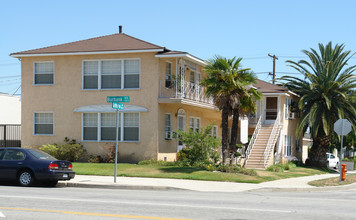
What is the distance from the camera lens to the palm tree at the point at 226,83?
76.3ft

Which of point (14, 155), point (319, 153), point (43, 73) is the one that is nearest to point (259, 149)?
point (319, 153)

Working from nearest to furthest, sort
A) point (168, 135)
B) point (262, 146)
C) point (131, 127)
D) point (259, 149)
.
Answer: point (131, 127) → point (168, 135) → point (259, 149) → point (262, 146)

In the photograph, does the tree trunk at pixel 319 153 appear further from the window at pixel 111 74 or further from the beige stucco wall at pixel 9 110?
the beige stucco wall at pixel 9 110

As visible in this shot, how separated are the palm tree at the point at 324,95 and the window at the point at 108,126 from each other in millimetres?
13901

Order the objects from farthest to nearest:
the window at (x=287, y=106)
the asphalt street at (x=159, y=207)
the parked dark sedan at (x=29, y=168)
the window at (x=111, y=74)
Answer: the window at (x=287, y=106) < the window at (x=111, y=74) < the parked dark sedan at (x=29, y=168) < the asphalt street at (x=159, y=207)

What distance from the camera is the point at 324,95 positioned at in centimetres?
3509

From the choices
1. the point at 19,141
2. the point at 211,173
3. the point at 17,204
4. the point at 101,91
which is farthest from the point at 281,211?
the point at 19,141

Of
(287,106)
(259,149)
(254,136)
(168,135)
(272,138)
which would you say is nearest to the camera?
(168,135)

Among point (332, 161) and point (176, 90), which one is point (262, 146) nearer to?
point (176, 90)

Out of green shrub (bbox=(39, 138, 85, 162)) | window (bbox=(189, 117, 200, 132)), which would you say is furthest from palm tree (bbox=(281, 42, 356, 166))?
green shrub (bbox=(39, 138, 85, 162))

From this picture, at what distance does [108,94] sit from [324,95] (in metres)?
16.6

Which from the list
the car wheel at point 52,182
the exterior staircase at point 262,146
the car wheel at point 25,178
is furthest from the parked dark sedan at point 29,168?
the exterior staircase at point 262,146

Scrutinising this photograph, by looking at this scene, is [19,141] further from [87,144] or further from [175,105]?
[175,105]

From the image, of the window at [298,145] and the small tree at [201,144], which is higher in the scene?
the small tree at [201,144]
